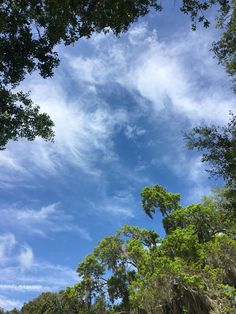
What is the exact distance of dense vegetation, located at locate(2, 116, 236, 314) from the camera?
717 inches

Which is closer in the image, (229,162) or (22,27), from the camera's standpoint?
(22,27)

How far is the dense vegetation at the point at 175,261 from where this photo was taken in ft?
59.7

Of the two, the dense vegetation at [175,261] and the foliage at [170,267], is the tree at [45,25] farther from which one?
the foliage at [170,267]

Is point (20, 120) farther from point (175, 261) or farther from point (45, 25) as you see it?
point (175, 261)

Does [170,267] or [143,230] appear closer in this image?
[170,267]

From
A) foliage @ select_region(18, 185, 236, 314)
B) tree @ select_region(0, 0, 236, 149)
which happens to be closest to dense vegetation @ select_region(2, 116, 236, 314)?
foliage @ select_region(18, 185, 236, 314)

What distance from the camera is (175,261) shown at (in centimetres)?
2036

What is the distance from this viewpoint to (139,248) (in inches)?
1014

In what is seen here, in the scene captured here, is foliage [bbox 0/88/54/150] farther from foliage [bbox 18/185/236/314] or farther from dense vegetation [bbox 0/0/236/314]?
foliage [bbox 18/185/236/314]

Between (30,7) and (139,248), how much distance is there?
21.6 metres

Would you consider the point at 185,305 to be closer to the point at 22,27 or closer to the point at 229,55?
the point at 229,55

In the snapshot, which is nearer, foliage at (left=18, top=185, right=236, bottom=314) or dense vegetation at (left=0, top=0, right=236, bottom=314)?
dense vegetation at (left=0, top=0, right=236, bottom=314)

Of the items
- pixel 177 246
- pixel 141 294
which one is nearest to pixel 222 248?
pixel 177 246

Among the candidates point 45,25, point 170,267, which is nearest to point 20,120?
point 45,25
